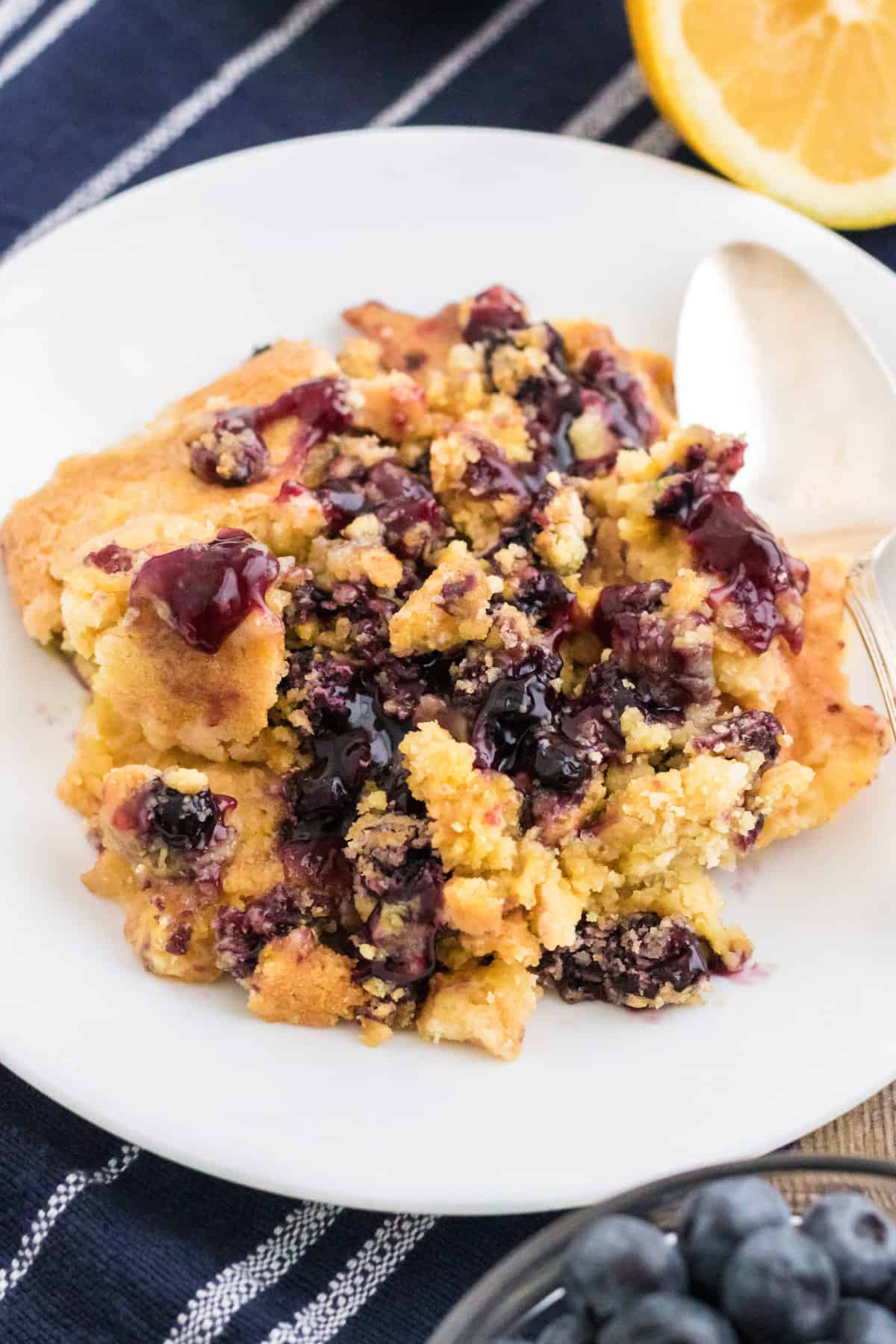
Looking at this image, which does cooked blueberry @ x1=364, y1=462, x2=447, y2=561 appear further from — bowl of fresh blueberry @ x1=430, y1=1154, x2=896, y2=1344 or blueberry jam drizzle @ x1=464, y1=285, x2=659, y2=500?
bowl of fresh blueberry @ x1=430, y1=1154, x2=896, y2=1344

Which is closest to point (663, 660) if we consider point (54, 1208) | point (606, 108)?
point (54, 1208)

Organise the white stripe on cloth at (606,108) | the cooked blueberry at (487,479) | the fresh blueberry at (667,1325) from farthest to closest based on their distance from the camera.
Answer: the white stripe on cloth at (606,108)
the cooked blueberry at (487,479)
the fresh blueberry at (667,1325)

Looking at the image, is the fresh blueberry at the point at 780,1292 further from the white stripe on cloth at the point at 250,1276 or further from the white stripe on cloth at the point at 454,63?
the white stripe on cloth at the point at 454,63

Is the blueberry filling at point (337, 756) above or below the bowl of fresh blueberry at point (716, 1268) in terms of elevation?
above

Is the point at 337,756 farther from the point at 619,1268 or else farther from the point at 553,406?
the point at 619,1268

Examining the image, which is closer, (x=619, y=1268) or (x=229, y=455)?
(x=619, y=1268)

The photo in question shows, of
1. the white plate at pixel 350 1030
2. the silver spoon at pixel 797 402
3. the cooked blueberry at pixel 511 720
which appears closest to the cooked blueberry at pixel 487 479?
the cooked blueberry at pixel 511 720
